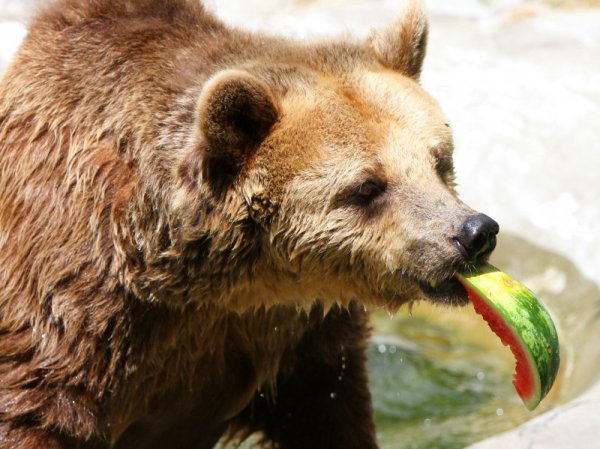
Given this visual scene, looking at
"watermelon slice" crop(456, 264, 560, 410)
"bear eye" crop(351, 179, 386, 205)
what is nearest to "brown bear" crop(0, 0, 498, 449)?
"bear eye" crop(351, 179, 386, 205)

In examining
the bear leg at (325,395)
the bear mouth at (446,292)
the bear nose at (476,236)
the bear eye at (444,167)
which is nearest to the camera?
the bear nose at (476,236)

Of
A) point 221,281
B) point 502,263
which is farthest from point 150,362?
point 502,263

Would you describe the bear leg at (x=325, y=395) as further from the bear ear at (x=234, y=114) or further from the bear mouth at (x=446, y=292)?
the bear ear at (x=234, y=114)

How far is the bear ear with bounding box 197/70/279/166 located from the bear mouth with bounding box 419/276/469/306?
92 cm

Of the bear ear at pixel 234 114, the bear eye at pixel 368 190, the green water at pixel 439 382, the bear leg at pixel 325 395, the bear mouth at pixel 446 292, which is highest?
the bear ear at pixel 234 114

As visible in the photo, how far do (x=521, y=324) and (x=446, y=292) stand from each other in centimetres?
34

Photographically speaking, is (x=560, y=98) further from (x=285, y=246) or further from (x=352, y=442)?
(x=285, y=246)

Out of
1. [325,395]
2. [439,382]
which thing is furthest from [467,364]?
[325,395]

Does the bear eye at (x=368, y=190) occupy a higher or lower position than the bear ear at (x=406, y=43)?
lower

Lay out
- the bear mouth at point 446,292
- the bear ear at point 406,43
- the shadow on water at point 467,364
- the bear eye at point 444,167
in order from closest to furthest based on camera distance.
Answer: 1. the bear mouth at point 446,292
2. the bear eye at point 444,167
3. the bear ear at point 406,43
4. the shadow on water at point 467,364

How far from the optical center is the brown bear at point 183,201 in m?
4.75

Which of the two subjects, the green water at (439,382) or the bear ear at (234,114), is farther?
the green water at (439,382)

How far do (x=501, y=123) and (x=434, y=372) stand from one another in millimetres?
2317

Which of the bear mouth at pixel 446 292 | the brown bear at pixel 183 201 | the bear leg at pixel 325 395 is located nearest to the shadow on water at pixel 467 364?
the bear leg at pixel 325 395
